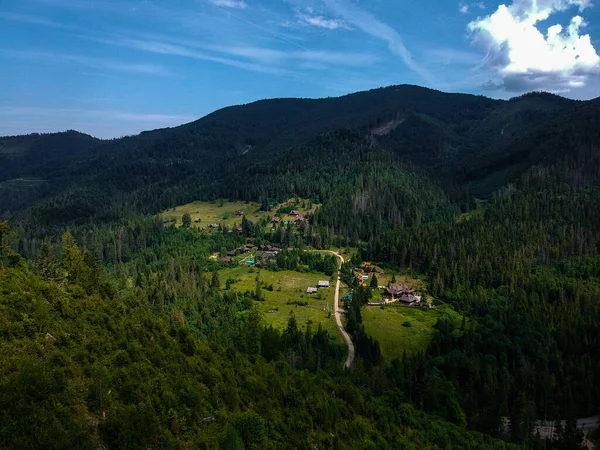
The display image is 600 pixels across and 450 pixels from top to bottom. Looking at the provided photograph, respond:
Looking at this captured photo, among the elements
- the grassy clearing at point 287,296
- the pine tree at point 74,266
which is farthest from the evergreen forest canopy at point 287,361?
the grassy clearing at point 287,296

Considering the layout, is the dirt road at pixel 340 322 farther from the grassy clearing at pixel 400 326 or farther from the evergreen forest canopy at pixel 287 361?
the grassy clearing at pixel 400 326

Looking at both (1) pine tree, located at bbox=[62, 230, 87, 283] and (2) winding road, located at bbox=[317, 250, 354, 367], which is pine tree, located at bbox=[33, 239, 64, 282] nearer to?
(1) pine tree, located at bbox=[62, 230, 87, 283]

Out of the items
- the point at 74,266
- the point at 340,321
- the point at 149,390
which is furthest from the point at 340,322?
the point at 149,390

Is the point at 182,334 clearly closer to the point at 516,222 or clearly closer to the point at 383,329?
the point at 383,329

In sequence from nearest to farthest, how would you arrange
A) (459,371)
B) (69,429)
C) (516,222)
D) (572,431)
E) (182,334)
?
(69,429) < (182,334) < (572,431) < (459,371) < (516,222)

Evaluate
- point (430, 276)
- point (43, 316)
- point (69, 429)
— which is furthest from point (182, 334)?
point (430, 276)

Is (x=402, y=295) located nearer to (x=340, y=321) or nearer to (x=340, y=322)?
(x=340, y=321)

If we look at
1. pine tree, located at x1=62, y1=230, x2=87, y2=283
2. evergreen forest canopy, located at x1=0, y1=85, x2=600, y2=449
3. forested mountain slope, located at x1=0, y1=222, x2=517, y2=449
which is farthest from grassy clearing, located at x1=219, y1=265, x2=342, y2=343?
pine tree, located at x1=62, y1=230, x2=87, y2=283
